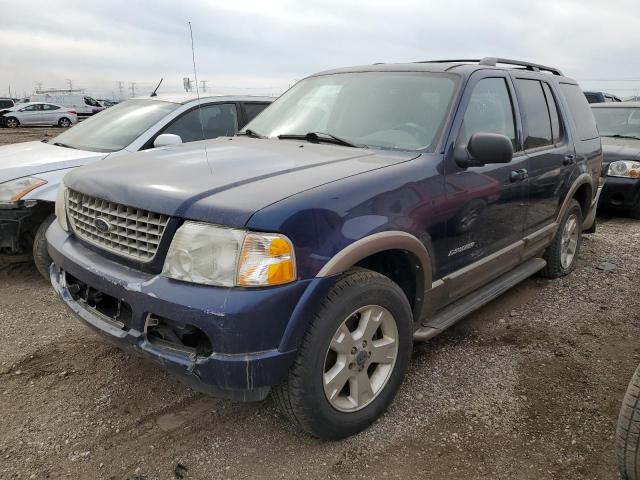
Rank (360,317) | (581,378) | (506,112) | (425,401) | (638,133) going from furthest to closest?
1. (638,133)
2. (506,112)
3. (581,378)
4. (425,401)
5. (360,317)

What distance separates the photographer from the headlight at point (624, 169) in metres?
7.24

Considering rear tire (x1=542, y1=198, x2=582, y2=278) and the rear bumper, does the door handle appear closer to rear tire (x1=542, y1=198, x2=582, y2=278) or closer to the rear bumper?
rear tire (x1=542, y1=198, x2=582, y2=278)

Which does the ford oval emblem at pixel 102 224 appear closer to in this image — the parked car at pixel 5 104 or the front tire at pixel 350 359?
the front tire at pixel 350 359

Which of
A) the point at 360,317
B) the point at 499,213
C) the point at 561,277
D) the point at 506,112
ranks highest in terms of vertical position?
the point at 506,112

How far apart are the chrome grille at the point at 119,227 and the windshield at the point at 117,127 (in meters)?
2.19

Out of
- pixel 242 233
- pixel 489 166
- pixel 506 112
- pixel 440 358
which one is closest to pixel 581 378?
pixel 440 358

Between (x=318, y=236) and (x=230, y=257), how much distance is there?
15.1 inches

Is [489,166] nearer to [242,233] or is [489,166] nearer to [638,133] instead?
[242,233]

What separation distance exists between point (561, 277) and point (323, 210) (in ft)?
11.9

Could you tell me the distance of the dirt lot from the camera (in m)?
2.39

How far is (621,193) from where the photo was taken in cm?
739

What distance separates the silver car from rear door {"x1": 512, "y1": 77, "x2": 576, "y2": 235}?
28.7m

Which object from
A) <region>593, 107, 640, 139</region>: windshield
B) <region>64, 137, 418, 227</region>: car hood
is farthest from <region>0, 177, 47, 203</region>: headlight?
<region>593, 107, 640, 139</region>: windshield

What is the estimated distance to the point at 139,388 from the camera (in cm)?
299
